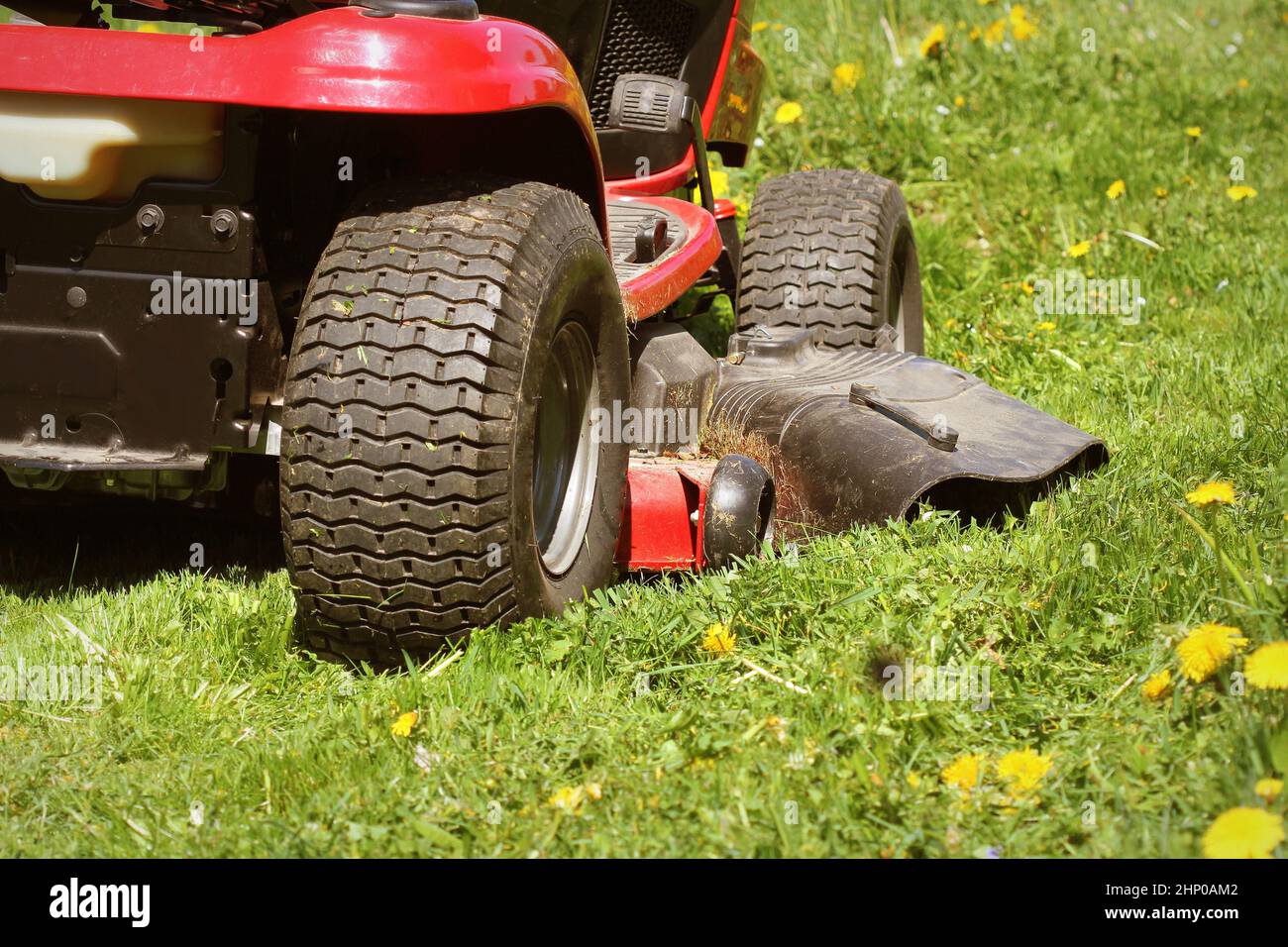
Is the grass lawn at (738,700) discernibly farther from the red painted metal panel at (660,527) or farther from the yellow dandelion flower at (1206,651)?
the red painted metal panel at (660,527)

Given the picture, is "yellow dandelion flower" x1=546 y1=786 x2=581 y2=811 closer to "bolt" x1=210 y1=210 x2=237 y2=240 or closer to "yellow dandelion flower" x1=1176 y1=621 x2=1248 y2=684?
"yellow dandelion flower" x1=1176 y1=621 x2=1248 y2=684

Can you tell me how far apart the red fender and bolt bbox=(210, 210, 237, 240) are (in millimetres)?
186

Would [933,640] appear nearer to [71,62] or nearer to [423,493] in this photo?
[423,493]

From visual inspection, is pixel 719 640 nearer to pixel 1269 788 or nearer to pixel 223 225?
pixel 1269 788

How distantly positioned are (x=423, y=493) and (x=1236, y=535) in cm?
148

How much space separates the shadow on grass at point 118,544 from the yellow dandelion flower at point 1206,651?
1893 mm

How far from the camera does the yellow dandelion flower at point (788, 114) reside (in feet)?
19.2

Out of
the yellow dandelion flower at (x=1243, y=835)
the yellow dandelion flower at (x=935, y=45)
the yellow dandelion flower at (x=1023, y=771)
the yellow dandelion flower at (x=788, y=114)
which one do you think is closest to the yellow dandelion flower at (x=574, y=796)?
the yellow dandelion flower at (x=1023, y=771)

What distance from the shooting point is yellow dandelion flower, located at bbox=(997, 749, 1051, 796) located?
6.72 ft

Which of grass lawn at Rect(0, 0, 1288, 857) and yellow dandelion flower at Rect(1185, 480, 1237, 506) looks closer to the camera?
grass lawn at Rect(0, 0, 1288, 857)

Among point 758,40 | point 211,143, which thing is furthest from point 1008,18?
point 211,143

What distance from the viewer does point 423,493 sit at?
230 centimetres

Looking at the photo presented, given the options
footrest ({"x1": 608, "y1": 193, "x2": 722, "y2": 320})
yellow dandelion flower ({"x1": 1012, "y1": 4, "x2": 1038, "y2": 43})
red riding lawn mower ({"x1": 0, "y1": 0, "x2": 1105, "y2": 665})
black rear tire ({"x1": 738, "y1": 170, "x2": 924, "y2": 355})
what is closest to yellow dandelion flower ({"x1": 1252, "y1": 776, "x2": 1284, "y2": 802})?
red riding lawn mower ({"x1": 0, "y1": 0, "x2": 1105, "y2": 665})

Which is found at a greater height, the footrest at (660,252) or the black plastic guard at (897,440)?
the footrest at (660,252)
